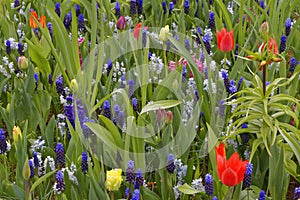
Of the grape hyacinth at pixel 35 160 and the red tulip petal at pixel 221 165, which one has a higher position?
the red tulip petal at pixel 221 165

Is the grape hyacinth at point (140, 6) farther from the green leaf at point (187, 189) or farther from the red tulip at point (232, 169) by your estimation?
the red tulip at point (232, 169)

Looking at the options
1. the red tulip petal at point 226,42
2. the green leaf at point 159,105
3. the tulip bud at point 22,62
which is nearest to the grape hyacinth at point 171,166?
the green leaf at point 159,105

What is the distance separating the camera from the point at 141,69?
7.35 ft

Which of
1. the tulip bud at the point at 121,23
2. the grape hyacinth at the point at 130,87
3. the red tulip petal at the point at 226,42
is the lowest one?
the grape hyacinth at the point at 130,87

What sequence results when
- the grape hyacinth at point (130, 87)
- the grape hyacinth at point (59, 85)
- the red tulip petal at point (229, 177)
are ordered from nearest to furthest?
the red tulip petal at point (229, 177) → the grape hyacinth at point (130, 87) → the grape hyacinth at point (59, 85)

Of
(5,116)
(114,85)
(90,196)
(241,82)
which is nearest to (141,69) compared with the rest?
(114,85)

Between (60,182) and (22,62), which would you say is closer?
(60,182)

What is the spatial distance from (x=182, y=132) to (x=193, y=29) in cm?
98

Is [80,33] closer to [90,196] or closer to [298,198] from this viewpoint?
[90,196]

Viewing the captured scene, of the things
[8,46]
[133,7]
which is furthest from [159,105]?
[133,7]

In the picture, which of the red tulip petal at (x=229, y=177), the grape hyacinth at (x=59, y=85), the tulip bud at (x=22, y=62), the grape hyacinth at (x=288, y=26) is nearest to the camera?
the red tulip petal at (x=229, y=177)

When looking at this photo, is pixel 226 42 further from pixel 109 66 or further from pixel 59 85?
pixel 59 85

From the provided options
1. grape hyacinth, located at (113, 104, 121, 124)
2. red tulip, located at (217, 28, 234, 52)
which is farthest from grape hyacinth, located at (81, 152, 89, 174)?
red tulip, located at (217, 28, 234, 52)

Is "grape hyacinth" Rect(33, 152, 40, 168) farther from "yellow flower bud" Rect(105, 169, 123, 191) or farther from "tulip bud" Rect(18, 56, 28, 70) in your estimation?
"tulip bud" Rect(18, 56, 28, 70)
